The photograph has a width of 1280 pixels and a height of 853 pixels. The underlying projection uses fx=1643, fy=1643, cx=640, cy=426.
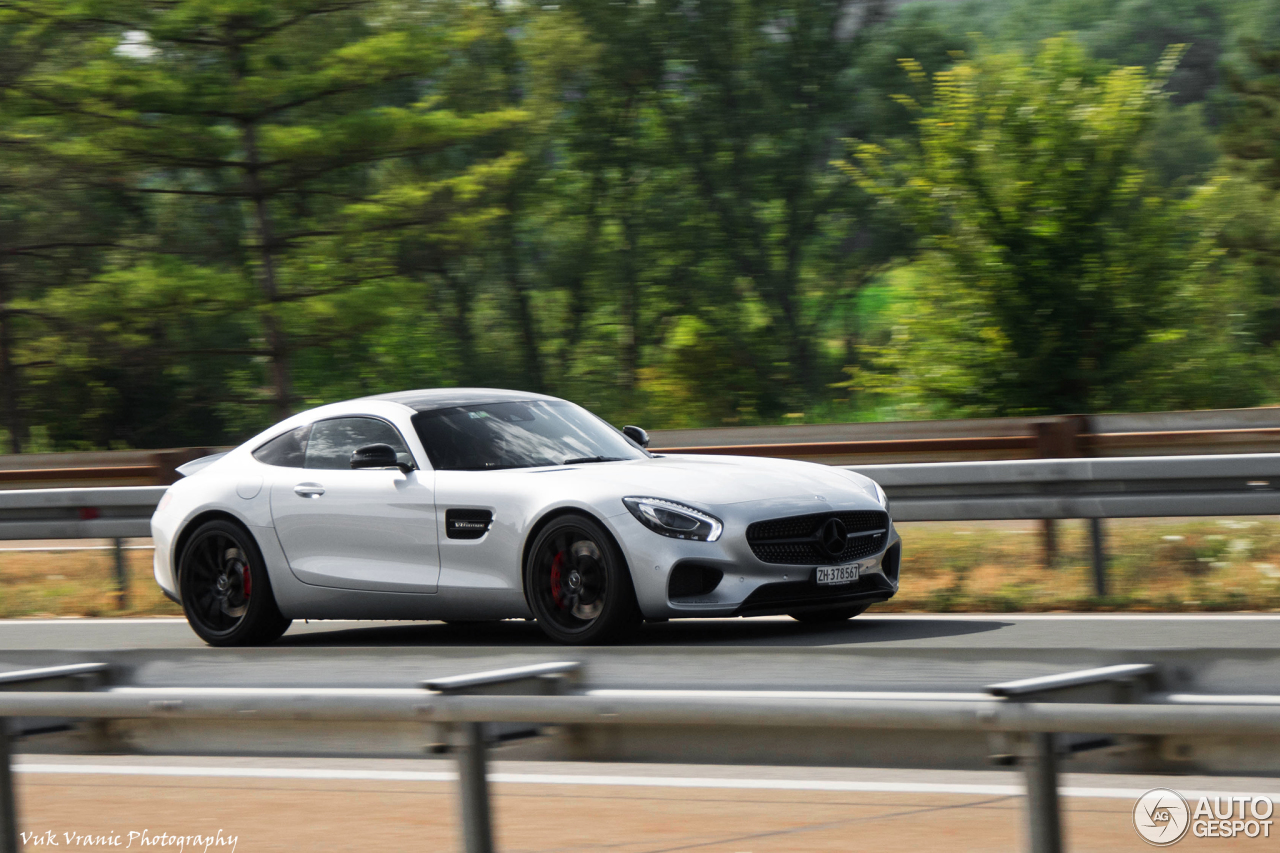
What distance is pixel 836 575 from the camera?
8070 mm

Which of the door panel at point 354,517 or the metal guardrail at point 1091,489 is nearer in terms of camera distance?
the door panel at point 354,517

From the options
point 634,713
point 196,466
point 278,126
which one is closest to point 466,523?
point 196,466

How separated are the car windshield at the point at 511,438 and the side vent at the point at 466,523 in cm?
35

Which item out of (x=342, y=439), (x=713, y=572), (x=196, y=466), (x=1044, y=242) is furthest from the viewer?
(x=1044, y=242)

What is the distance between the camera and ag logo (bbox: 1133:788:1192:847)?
2.84 m

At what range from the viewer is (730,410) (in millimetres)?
34625

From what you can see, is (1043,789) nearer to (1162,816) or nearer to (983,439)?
(1162,816)

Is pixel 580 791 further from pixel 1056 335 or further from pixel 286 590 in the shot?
pixel 1056 335

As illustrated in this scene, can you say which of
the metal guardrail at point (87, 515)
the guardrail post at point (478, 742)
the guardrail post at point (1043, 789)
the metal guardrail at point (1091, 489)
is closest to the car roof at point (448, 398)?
the metal guardrail at point (1091, 489)

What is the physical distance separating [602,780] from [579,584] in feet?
12.7

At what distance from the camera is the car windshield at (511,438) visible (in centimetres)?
884

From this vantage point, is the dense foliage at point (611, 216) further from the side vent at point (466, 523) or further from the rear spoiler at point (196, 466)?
the side vent at point (466, 523)

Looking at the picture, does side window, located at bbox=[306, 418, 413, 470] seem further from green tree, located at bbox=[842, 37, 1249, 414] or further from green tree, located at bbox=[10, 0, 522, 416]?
green tree, located at bbox=[10, 0, 522, 416]

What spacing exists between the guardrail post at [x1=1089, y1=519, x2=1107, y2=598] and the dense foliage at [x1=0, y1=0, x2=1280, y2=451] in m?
12.7
